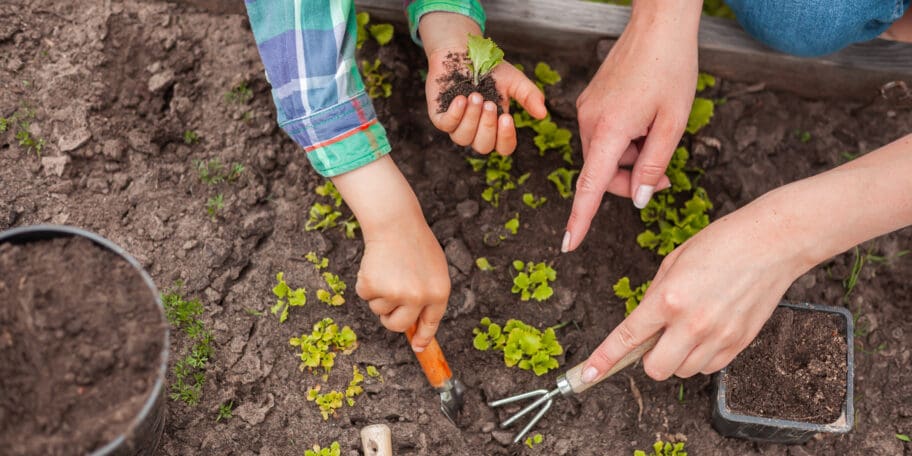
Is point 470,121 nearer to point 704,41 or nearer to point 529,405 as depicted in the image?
point 529,405

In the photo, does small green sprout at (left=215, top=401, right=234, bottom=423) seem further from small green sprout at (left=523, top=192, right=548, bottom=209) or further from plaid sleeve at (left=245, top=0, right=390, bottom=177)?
small green sprout at (left=523, top=192, right=548, bottom=209)

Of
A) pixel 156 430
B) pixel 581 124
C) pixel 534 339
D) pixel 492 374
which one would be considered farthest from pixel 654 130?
pixel 156 430

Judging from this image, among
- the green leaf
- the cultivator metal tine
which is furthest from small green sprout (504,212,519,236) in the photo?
the green leaf

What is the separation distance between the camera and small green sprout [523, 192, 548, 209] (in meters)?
2.45

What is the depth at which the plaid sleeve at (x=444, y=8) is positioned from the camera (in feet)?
7.13

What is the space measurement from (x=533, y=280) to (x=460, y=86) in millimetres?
680

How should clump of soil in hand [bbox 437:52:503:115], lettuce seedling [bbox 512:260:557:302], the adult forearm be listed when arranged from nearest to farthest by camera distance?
1. the adult forearm
2. clump of soil in hand [bbox 437:52:503:115]
3. lettuce seedling [bbox 512:260:557:302]

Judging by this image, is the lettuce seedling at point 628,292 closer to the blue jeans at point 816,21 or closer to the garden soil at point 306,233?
the garden soil at point 306,233

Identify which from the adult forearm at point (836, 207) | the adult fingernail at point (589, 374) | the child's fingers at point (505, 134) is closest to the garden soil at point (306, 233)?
the adult fingernail at point (589, 374)

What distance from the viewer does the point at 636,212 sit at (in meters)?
2.49

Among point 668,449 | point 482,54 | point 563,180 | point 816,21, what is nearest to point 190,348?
point 482,54

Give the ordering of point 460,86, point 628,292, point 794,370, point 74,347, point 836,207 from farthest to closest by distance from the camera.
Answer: point 628,292, point 794,370, point 460,86, point 836,207, point 74,347

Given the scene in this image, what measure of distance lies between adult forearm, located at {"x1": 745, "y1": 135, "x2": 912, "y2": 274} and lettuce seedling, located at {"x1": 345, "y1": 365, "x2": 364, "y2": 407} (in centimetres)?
119

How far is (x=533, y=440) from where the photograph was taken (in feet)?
7.19
